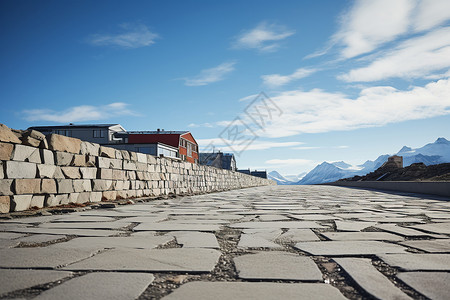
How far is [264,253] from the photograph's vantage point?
206 centimetres

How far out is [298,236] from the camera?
8.78ft

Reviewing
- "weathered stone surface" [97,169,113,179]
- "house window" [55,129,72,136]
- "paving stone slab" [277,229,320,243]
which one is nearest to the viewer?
"paving stone slab" [277,229,320,243]

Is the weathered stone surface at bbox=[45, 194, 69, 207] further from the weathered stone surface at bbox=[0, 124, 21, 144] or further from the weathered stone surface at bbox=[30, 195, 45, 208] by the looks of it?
the weathered stone surface at bbox=[0, 124, 21, 144]

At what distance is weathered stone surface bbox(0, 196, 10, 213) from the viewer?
4003 millimetres

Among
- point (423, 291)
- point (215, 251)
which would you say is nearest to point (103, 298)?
point (215, 251)

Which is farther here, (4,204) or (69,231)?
(4,204)

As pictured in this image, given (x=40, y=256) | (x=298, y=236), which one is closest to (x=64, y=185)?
(x=40, y=256)

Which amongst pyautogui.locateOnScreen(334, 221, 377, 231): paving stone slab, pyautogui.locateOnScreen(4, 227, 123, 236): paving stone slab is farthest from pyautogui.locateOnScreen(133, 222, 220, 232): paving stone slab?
pyautogui.locateOnScreen(334, 221, 377, 231): paving stone slab

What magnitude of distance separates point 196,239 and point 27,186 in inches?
116

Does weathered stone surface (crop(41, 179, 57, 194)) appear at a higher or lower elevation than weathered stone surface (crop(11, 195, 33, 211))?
higher

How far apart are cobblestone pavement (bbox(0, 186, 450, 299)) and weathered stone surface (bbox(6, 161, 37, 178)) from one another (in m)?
1.25

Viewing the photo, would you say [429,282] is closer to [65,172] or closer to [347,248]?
[347,248]

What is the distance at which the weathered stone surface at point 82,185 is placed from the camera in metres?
5.38

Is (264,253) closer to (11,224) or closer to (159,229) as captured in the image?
(159,229)
